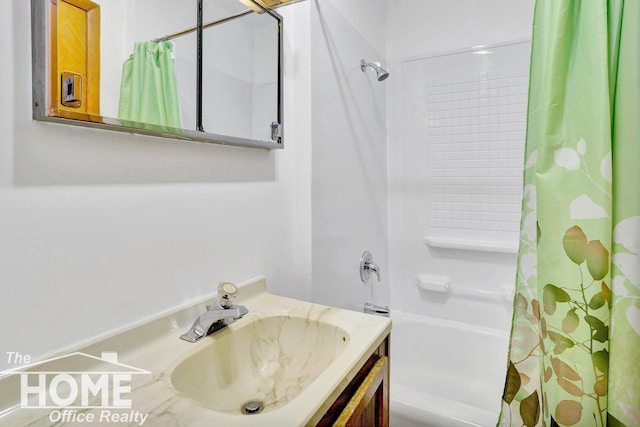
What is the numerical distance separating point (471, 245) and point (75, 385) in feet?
6.25

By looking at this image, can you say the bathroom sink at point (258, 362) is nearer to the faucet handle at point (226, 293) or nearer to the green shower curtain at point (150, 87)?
the faucet handle at point (226, 293)

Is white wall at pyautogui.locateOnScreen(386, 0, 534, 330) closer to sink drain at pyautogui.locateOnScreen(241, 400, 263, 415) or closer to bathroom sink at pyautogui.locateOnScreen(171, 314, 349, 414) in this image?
bathroom sink at pyautogui.locateOnScreen(171, 314, 349, 414)

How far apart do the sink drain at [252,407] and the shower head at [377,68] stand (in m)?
1.45

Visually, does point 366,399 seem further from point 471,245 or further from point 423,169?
point 423,169

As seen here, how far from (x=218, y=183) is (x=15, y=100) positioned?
20.0 inches

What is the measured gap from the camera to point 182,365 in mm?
801

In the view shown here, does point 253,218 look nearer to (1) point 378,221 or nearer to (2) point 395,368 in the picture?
(1) point 378,221

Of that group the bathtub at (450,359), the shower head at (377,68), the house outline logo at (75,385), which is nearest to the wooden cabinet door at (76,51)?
the house outline logo at (75,385)

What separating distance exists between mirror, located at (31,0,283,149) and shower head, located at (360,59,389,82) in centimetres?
62

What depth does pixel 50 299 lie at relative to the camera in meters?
0.69

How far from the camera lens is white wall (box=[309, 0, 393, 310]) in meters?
1.45

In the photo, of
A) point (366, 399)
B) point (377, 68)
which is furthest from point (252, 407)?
point (377, 68)

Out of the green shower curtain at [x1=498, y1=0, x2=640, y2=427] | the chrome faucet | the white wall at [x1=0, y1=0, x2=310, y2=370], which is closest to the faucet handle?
the chrome faucet

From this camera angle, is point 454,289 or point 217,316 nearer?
point 217,316
